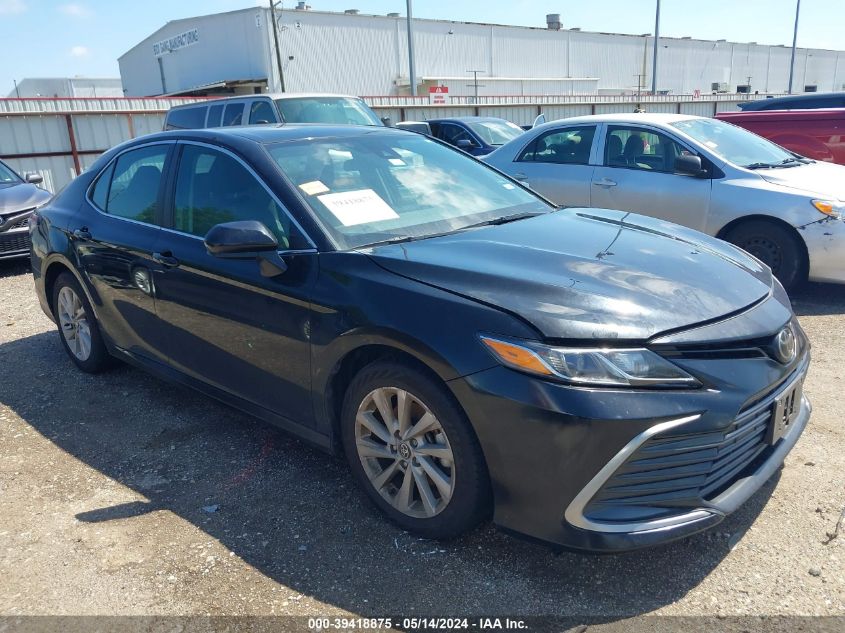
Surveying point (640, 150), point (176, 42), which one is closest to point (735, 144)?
point (640, 150)

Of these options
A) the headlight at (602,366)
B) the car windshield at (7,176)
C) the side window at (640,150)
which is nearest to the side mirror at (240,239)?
the headlight at (602,366)

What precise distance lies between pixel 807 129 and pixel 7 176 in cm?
1081

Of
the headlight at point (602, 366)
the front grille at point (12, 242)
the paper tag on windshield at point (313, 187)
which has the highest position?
the paper tag on windshield at point (313, 187)

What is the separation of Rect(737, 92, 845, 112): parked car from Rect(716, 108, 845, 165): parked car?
121 inches

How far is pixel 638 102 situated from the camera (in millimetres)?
23922

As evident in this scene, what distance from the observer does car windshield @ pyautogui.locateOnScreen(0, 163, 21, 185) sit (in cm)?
906

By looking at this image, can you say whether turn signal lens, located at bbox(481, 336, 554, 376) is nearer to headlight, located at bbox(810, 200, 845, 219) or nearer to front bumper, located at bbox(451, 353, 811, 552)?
front bumper, located at bbox(451, 353, 811, 552)

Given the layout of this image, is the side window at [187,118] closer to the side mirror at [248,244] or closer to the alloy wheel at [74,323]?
the alloy wheel at [74,323]

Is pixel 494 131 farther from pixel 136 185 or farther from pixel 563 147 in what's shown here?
pixel 136 185

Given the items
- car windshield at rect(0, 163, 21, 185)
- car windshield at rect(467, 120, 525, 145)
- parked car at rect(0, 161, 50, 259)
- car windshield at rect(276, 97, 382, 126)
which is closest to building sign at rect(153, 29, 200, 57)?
car windshield at rect(467, 120, 525, 145)

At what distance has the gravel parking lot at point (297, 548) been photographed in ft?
8.10

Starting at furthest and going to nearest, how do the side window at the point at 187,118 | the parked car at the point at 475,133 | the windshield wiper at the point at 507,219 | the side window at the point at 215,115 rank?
the parked car at the point at 475,133, the side window at the point at 187,118, the side window at the point at 215,115, the windshield wiper at the point at 507,219

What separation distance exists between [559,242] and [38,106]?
18.9 metres

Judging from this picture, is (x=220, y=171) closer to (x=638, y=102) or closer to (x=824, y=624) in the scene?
(x=824, y=624)
